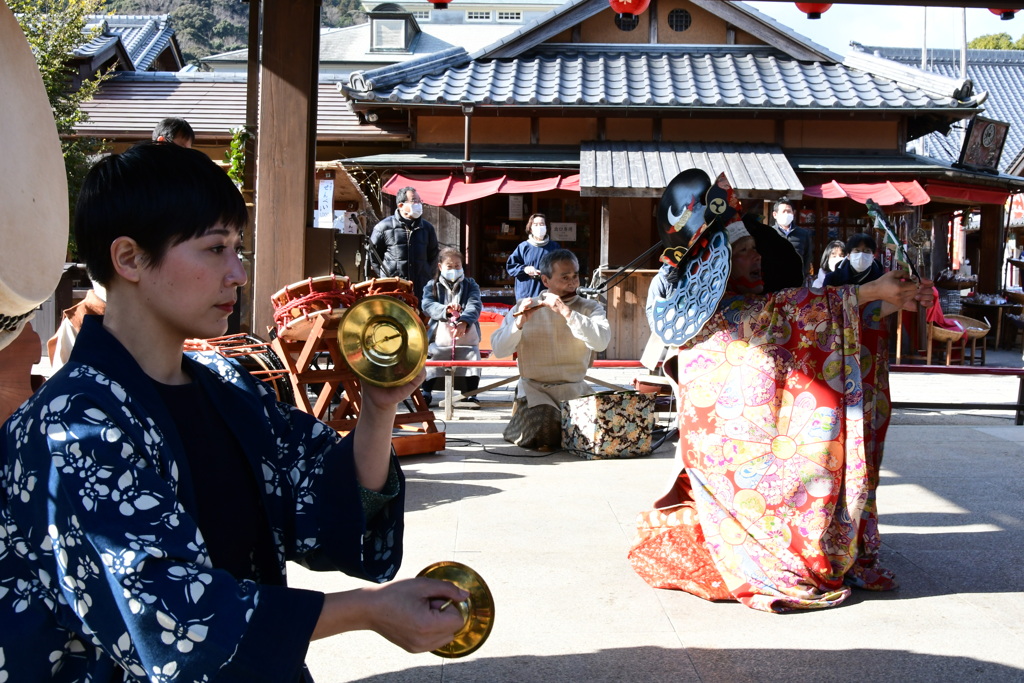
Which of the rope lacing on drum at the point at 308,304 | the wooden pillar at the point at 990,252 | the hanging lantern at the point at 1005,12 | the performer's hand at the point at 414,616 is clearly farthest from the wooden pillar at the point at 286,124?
the wooden pillar at the point at 990,252

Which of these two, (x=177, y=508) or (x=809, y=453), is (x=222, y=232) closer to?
(x=177, y=508)

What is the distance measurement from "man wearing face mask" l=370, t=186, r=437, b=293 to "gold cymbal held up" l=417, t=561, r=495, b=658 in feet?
24.9

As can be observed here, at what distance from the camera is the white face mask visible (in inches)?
389

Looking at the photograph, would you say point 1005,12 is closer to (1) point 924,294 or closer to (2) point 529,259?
(1) point 924,294

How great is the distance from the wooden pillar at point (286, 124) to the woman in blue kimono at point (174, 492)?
344 centimetres

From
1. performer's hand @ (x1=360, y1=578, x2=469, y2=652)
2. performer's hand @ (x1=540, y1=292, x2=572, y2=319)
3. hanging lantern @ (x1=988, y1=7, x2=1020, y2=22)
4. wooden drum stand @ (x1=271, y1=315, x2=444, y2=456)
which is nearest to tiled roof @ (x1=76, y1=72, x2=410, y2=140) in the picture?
performer's hand @ (x1=540, y1=292, x2=572, y2=319)

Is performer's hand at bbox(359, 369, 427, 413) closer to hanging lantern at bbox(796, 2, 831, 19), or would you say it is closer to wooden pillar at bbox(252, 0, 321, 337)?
wooden pillar at bbox(252, 0, 321, 337)

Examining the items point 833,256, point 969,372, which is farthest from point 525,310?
point 833,256

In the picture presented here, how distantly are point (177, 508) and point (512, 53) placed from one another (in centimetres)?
1384

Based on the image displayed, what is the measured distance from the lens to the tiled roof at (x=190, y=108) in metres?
14.4

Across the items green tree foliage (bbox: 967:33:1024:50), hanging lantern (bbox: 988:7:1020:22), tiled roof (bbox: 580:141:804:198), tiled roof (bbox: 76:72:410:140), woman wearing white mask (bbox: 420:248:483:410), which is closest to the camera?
hanging lantern (bbox: 988:7:1020:22)

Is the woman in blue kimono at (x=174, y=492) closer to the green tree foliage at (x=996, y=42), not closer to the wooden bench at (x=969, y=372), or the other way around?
the wooden bench at (x=969, y=372)

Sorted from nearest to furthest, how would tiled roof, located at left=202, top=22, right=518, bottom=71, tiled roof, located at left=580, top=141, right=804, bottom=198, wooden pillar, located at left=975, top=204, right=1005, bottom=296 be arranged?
tiled roof, located at left=580, top=141, right=804, bottom=198, wooden pillar, located at left=975, top=204, right=1005, bottom=296, tiled roof, located at left=202, top=22, right=518, bottom=71

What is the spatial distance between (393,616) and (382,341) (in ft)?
1.53
